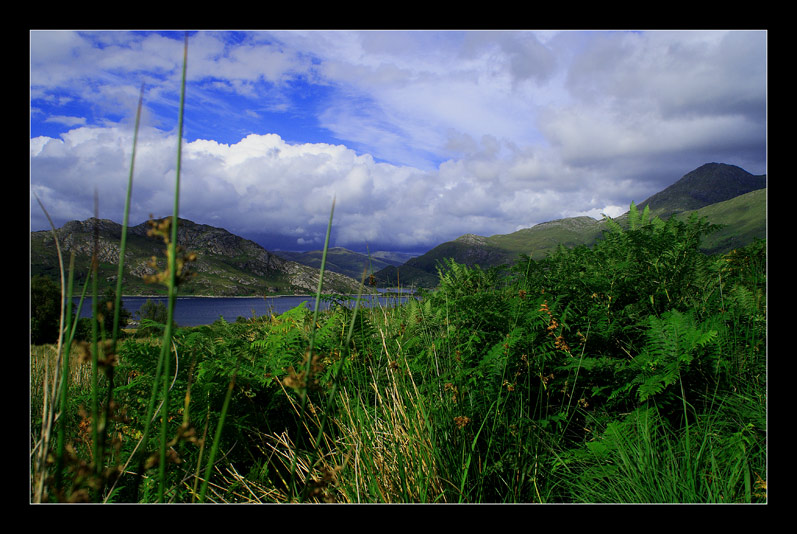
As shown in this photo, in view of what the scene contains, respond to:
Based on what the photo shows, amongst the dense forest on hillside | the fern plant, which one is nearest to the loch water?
the dense forest on hillside

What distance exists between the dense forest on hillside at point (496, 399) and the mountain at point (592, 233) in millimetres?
397

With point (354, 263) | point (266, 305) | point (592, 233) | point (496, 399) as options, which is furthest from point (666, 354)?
point (592, 233)

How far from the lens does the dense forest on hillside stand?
6.14 feet

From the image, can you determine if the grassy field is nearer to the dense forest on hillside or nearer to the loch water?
the dense forest on hillside

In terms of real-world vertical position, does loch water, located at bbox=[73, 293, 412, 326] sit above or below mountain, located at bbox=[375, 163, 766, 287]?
below

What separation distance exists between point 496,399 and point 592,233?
3940mm

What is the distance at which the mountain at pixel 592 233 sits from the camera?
3664 millimetres

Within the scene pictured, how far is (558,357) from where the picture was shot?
2.70m

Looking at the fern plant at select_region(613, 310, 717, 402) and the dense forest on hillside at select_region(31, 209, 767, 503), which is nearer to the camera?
the dense forest on hillside at select_region(31, 209, 767, 503)

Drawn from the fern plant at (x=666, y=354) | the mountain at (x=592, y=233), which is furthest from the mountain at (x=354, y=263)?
the fern plant at (x=666, y=354)

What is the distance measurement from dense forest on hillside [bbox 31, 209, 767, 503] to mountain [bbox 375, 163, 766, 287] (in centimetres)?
40

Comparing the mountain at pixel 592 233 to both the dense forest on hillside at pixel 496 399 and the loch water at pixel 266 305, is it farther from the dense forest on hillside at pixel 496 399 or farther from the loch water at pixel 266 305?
the dense forest on hillside at pixel 496 399
